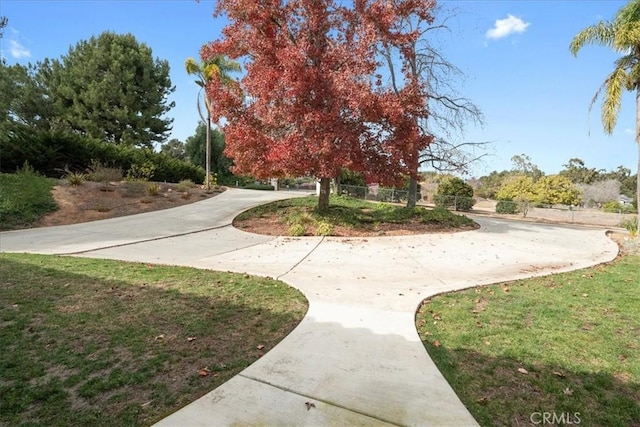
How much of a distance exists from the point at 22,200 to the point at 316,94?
881cm

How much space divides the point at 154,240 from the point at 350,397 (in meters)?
7.10

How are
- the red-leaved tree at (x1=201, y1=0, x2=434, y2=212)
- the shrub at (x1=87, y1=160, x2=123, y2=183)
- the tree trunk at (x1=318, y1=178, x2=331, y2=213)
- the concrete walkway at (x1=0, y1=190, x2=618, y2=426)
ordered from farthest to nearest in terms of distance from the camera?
the shrub at (x1=87, y1=160, x2=123, y2=183)
the tree trunk at (x1=318, y1=178, x2=331, y2=213)
the red-leaved tree at (x1=201, y1=0, x2=434, y2=212)
the concrete walkway at (x1=0, y1=190, x2=618, y2=426)

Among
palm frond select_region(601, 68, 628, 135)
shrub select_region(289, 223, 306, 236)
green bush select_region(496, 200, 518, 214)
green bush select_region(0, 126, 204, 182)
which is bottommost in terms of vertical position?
shrub select_region(289, 223, 306, 236)

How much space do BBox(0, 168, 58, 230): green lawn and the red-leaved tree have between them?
18.6 feet

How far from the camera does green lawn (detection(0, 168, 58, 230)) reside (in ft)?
30.9

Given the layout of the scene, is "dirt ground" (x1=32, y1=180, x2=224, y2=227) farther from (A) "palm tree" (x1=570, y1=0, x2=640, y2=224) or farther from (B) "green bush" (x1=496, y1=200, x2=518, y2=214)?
(B) "green bush" (x1=496, y1=200, x2=518, y2=214)

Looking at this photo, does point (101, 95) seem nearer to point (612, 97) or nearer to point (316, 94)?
point (316, 94)

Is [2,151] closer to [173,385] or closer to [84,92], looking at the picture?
[84,92]

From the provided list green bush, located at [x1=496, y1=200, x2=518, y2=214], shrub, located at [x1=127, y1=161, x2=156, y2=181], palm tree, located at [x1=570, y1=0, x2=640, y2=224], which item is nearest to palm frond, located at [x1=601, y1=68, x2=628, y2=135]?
palm tree, located at [x1=570, y1=0, x2=640, y2=224]

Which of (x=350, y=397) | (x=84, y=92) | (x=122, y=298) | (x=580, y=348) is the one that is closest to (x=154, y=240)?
(x=122, y=298)

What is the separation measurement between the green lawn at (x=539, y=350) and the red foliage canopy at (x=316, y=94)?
506 cm

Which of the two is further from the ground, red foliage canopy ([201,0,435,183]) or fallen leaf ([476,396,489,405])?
red foliage canopy ([201,0,435,183])

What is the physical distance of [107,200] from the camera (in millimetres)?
11992

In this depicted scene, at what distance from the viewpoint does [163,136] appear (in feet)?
93.4
